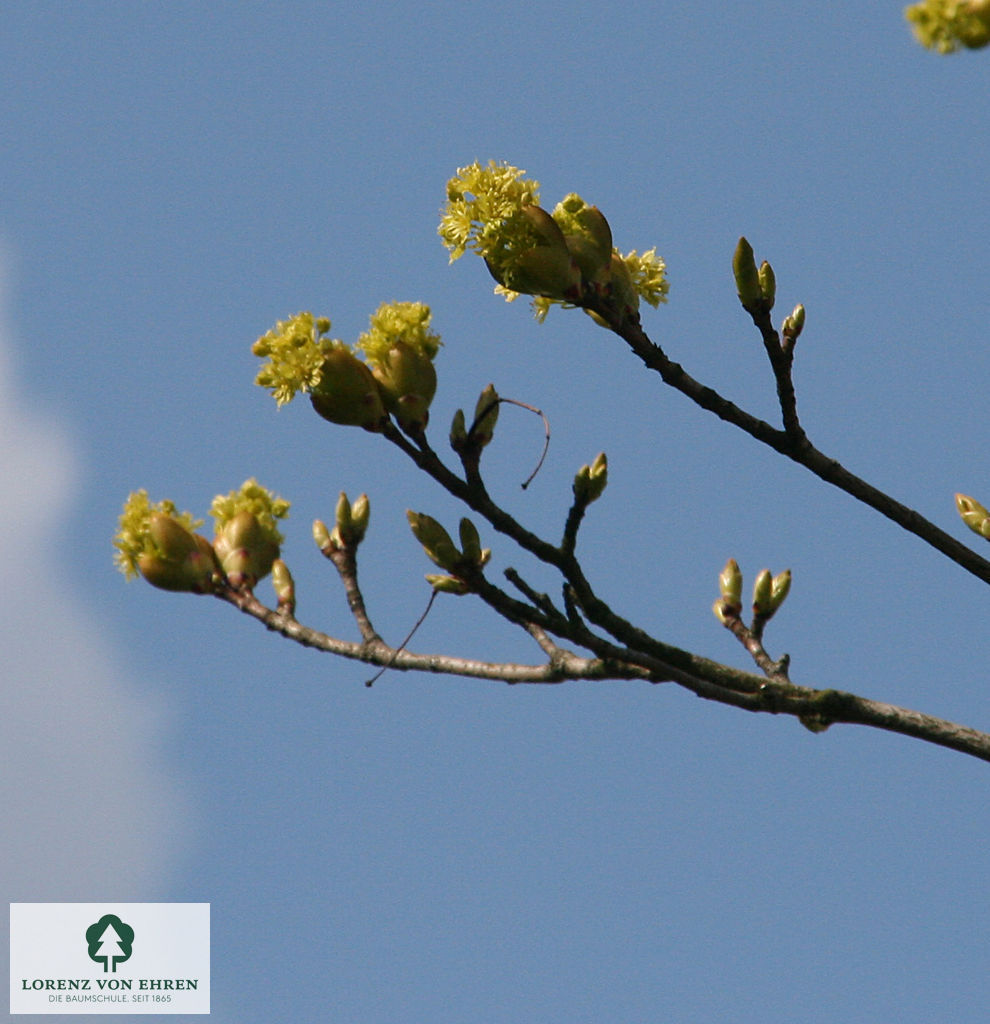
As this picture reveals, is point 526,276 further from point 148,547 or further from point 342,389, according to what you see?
point 148,547

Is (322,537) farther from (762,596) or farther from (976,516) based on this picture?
(976,516)

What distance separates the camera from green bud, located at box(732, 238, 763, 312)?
353cm

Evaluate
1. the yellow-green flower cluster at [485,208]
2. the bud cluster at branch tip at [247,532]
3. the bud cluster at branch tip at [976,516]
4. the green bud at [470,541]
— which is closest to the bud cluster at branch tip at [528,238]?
the yellow-green flower cluster at [485,208]

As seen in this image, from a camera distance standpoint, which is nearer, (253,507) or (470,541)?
(470,541)

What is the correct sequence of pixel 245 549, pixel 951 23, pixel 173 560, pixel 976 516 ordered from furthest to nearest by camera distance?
pixel 976 516
pixel 245 549
pixel 173 560
pixel 951 23

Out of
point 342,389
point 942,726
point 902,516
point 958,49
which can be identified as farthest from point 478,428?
point 958,49

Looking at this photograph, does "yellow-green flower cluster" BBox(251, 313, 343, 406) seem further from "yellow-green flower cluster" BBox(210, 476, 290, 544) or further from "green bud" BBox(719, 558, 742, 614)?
"green bud" BBox(719, 558, 742, 614)

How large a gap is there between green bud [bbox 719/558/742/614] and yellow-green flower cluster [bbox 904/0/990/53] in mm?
2698

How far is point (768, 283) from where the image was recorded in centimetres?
355

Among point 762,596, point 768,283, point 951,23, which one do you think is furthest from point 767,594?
point 951,23

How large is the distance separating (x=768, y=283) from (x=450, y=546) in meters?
1.15

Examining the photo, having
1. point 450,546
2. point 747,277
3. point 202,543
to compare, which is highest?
point 747,277

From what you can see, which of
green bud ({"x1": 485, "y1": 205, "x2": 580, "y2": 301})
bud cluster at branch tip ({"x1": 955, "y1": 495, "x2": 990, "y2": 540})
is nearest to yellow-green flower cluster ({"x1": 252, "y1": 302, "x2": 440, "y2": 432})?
green bud ({"x1": 485, "y1": 205, "x2": 580, "y2": 301})

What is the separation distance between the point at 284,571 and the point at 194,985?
5623mm
